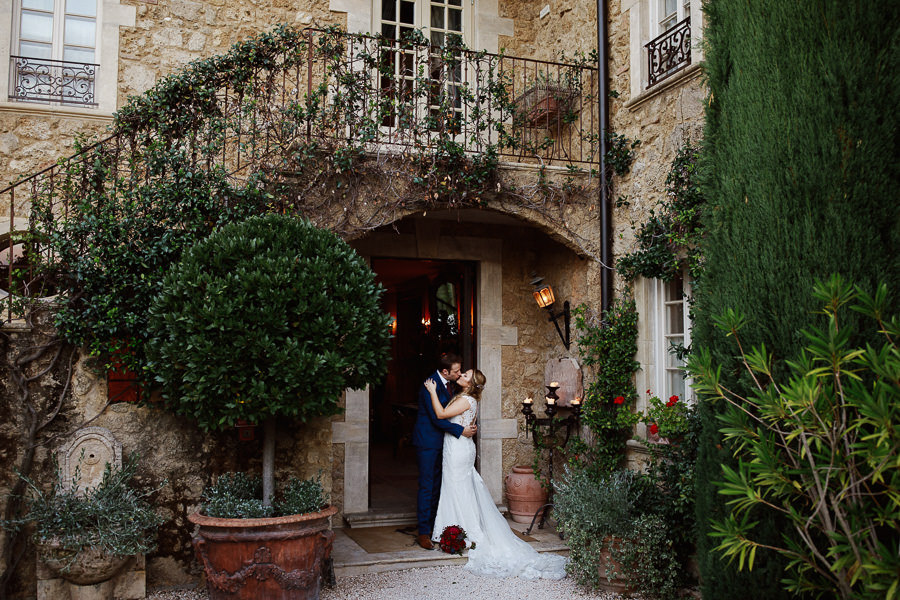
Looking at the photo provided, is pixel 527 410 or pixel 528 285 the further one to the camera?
pixel 528 285

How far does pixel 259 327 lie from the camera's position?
4305 millimetres

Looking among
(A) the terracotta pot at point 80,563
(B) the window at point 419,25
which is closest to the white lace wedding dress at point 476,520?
(A) the terracotta pot at point 80,563

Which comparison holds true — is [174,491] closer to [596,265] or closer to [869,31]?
[596,265]

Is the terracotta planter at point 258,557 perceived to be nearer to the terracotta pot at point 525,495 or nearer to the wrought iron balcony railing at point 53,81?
the terracotta pot at point 525,495

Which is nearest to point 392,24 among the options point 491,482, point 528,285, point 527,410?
point 528,285

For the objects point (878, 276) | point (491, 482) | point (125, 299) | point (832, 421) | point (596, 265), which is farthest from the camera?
point (491, 482)

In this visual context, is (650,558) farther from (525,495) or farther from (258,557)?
(258,557)

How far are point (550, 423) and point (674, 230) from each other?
2215 millimetres

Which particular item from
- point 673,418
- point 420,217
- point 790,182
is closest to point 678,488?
point 673,418

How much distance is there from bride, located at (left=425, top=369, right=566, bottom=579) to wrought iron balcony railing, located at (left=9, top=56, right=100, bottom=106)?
4233 millimetres

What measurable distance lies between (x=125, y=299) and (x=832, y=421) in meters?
4.30

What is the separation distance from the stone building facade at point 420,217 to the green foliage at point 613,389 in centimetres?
12

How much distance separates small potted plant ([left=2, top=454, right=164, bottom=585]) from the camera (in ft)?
14.5

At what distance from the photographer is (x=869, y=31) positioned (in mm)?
3250
